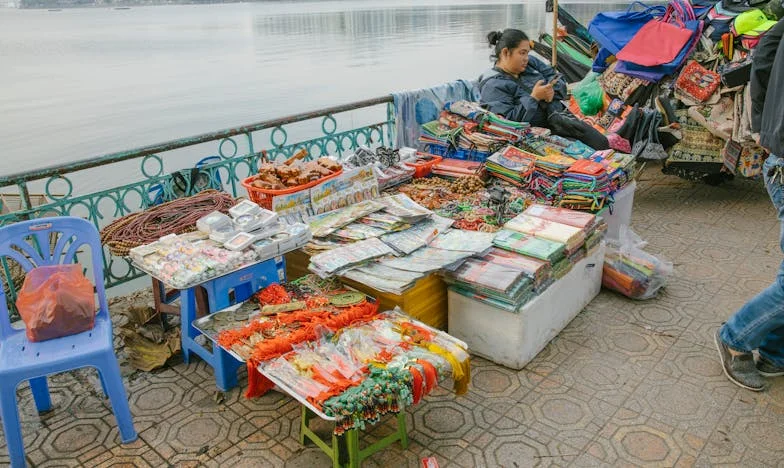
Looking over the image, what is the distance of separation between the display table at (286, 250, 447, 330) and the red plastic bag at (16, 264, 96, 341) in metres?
1.24

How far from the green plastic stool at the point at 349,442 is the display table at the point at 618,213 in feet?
8.10

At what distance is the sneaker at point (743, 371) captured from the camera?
298 cm

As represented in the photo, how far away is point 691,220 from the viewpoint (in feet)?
16.9

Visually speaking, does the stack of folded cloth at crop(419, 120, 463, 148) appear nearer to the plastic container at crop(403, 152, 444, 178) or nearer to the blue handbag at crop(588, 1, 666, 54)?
the plastic container at crop(403, 152, 444, 178)

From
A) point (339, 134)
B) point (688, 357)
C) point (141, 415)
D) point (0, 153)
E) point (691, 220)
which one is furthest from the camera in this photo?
point (0, 153)

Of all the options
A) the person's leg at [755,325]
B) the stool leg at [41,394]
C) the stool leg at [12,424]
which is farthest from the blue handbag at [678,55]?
the stool leg at [12,424]

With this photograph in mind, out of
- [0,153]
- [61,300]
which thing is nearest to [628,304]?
[61,300]

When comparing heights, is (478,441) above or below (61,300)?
below

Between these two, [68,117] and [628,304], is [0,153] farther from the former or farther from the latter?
[628,304]

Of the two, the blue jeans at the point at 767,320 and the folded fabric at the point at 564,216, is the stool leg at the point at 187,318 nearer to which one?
the folded fabric at the point at 564,216

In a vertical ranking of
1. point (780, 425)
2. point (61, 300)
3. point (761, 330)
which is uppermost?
point (61, 300)

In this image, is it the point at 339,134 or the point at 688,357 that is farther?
the point at 339,134

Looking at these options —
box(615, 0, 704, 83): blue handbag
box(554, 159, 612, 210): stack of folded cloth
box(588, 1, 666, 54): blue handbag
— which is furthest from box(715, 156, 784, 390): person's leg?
box(588, 1, 666, 54): blue handbag

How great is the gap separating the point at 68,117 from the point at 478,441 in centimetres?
1104
